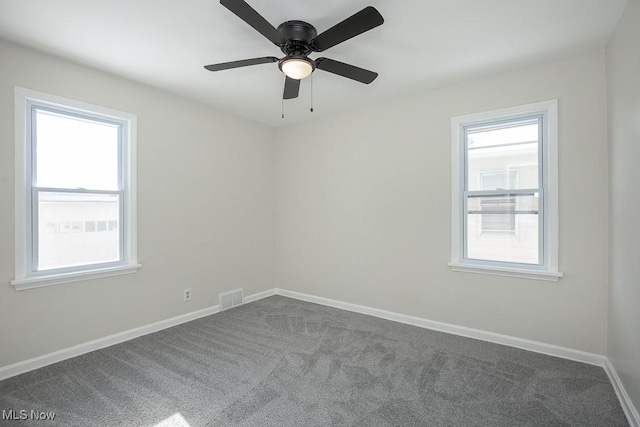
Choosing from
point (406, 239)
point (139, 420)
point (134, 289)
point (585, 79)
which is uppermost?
point (585, 79)

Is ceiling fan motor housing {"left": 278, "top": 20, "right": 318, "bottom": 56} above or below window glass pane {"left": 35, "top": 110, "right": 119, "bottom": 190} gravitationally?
above

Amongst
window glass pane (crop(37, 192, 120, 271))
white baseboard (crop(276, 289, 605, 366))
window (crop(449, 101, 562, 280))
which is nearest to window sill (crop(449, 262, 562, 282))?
window (crop(449, 101, 562, 280))

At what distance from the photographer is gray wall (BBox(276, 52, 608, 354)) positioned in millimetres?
2598

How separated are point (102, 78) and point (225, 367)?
292cm

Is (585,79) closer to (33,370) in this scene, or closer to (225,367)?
(225,367)

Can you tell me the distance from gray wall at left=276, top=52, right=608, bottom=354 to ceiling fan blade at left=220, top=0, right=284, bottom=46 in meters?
2.11

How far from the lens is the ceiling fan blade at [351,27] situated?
5.37 ft

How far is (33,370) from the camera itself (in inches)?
97.3

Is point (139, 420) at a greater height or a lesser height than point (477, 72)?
lesser

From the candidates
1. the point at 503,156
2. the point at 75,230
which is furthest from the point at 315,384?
the point at 503,156

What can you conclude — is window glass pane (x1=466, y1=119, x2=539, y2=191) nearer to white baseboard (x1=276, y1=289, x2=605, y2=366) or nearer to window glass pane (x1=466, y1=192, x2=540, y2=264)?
window glass pane (x1=466, y1=192, x2=540, y2=264)

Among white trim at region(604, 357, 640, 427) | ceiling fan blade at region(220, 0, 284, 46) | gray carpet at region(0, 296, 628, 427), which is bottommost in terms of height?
gray carpet at region(0, 296, 628, 427)

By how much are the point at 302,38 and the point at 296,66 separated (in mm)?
188

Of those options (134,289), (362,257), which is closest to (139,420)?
(134,289)
